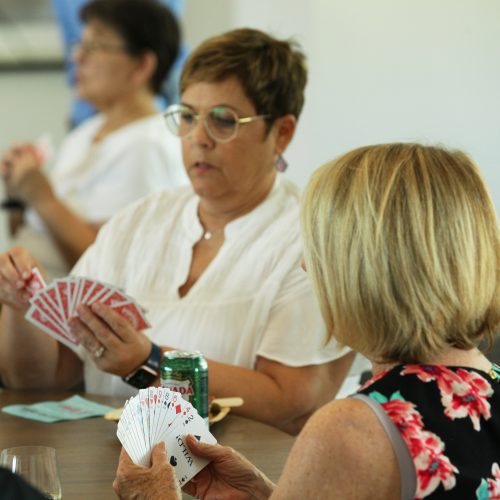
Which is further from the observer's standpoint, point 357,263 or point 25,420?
point 25,420

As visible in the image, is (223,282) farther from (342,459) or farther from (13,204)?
(13,204)

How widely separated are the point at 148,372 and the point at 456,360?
0.99 metres

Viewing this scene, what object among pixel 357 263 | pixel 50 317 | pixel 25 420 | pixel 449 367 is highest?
pixel 357 263

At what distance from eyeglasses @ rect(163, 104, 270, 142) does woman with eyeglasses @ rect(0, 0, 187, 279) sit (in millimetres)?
1178

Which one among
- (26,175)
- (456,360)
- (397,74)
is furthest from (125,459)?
(26,175)

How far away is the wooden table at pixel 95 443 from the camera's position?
1762 mm

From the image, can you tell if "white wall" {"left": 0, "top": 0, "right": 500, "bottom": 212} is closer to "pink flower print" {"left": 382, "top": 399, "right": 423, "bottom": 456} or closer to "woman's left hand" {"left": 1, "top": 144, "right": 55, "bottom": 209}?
"woman's left hand" {"left": 1, "top": 144, "right": 55, "bottom": 209}

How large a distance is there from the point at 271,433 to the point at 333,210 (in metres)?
0.83

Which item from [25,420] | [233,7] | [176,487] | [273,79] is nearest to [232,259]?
[273,79]

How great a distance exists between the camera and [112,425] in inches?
85.8

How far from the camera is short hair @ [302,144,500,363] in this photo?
4.50 ft

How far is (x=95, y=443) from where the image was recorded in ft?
6.63

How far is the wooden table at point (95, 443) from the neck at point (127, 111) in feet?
6.26

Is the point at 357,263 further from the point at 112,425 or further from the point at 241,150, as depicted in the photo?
the point at 241,150
